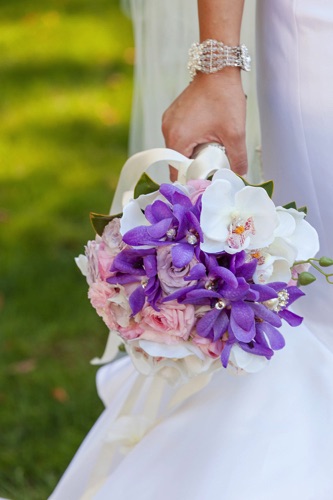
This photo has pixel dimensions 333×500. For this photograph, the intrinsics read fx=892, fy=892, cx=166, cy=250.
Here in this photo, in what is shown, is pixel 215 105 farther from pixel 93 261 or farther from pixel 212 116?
pixel 93 261

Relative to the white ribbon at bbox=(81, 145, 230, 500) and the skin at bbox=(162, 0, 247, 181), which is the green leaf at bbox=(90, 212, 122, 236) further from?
the skin at bbox=(162, 0, 247, 181)

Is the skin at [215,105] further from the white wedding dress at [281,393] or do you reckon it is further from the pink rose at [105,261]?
the pink rose at [105,261]

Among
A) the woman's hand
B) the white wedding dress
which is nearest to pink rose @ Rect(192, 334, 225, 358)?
the white wedding dress

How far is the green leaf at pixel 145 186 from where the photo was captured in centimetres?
132

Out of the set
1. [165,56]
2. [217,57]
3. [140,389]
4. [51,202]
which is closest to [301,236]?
[217,57]

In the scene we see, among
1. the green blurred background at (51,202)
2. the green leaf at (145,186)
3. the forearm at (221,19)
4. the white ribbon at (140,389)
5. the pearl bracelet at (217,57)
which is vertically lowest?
the green blurred background at (51,202)

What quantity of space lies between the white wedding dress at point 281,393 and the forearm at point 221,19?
6 centimetres

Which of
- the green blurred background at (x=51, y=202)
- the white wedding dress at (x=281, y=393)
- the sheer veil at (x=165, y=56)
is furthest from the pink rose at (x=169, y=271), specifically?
the green blurred background at (x=51, y=202)

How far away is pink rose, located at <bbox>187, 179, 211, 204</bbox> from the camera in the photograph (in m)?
1.26

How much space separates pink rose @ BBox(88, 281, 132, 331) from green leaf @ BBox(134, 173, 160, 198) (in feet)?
0.48

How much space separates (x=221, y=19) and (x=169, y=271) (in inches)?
21.8

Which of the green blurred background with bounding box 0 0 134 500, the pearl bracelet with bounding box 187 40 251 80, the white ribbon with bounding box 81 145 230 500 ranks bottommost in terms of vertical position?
the green blurred background with bounding box 0 0 134 500

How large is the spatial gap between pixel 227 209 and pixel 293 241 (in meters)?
0.11

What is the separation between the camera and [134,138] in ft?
8.93
